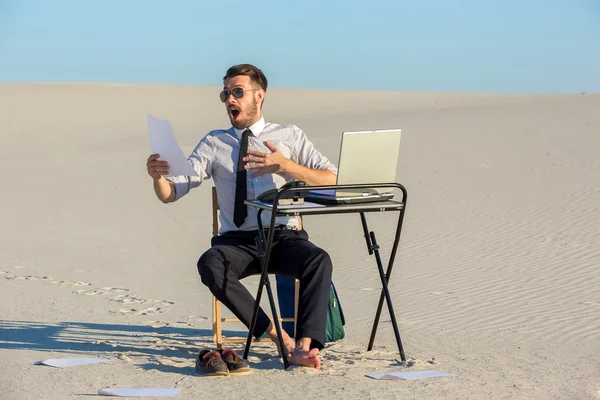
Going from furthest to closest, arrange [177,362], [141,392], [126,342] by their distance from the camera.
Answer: [126,342], [177,362], [141,392]

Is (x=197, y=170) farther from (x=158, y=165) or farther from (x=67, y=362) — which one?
(x=67, y=362)

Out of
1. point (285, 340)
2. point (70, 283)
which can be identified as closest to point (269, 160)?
point (285, 340)

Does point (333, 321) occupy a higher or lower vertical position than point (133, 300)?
higher

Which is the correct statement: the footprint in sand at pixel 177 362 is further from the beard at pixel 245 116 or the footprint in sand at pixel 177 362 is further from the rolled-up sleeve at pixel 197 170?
the beard at pixel 245 116

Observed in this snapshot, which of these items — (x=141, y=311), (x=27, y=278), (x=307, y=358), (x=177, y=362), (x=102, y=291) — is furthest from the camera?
(x=27, y=278)

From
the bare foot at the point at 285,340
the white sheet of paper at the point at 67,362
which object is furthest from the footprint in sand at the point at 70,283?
the bare foot at the point at 285,340

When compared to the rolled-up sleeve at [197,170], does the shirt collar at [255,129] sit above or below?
above

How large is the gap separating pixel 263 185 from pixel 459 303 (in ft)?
8.88

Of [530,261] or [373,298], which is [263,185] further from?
[530,261]

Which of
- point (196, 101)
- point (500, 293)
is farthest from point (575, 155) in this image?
point (196, 101)

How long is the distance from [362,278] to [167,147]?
438 cm

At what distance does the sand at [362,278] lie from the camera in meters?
5.28

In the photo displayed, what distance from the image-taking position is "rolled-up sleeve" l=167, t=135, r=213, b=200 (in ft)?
18.7

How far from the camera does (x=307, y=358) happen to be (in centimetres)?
529
